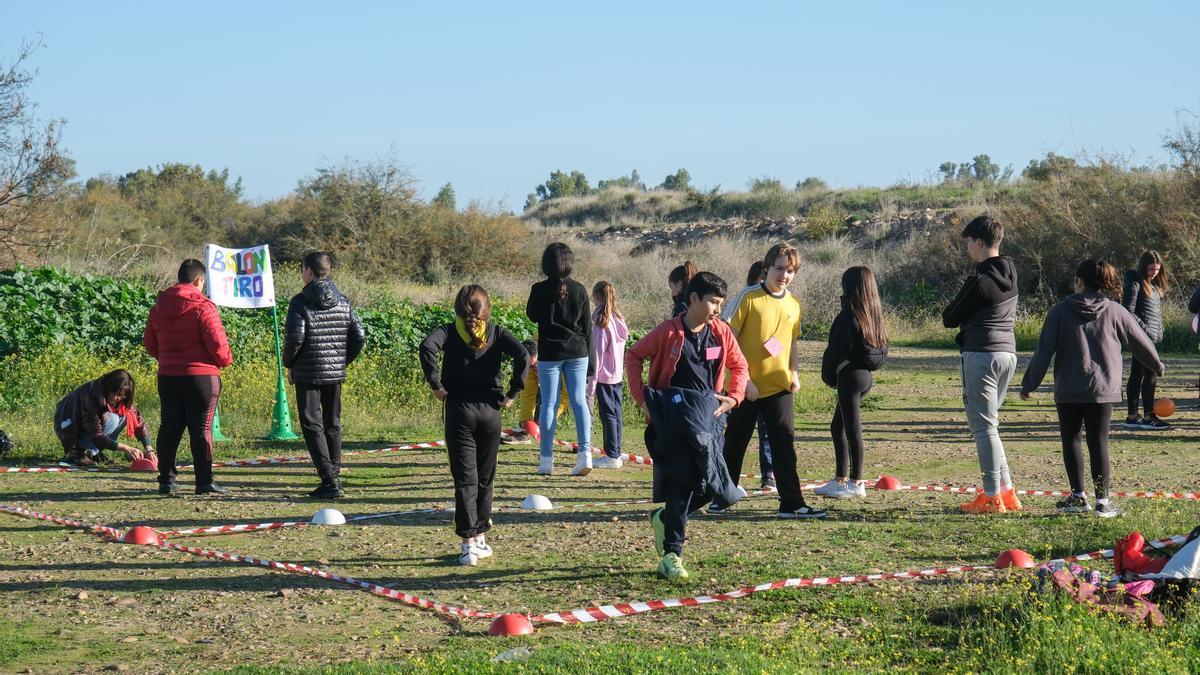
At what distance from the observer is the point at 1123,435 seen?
13.6 m

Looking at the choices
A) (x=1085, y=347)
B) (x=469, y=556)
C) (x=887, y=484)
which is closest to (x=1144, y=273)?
(x=887, y=484)

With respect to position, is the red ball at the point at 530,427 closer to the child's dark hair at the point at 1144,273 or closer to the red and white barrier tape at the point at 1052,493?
the red and white barrier tape at the point at 1052,493

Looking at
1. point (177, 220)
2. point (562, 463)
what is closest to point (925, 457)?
point (562, 463)

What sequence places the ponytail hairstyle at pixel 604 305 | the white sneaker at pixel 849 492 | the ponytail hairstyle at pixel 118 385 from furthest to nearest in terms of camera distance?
the ponytail hairstyle at pixel 118 385 → the ponytail hairstyle at pixel 604 305 → the white sneaker at pixel 849 492

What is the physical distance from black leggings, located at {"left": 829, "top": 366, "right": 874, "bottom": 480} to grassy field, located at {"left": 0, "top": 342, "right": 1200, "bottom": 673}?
1.21 ft

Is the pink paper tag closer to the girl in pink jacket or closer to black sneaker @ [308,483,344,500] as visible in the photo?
the girl in pink jacket

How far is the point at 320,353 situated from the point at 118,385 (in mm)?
2702

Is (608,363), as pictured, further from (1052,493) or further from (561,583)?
(561,583)

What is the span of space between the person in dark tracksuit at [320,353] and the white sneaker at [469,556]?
A: 256 centimetres

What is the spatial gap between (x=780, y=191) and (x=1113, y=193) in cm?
2509

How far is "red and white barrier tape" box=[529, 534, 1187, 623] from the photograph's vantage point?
6.54 m

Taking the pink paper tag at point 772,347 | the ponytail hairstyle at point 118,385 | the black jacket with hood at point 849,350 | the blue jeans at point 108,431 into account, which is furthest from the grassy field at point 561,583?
the pink paper tag at point 772,347

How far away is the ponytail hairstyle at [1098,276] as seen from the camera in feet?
28.9

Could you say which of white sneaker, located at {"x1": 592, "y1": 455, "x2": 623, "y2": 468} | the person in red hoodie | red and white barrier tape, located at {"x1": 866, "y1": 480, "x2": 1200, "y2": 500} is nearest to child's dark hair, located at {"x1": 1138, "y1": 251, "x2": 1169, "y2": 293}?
red and white barrier tape, located at {"x1": 866, "y1": 480, "x2": 1200, "y2": 500}
